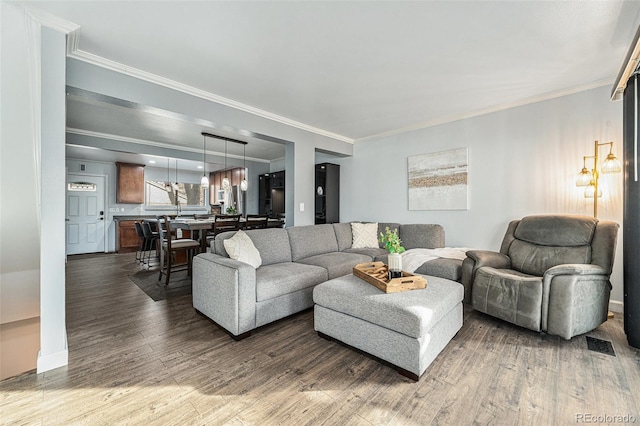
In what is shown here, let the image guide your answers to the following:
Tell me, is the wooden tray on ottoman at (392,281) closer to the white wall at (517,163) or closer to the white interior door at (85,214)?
the white wall at (517,163)

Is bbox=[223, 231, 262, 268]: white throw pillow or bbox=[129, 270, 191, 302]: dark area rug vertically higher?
bbox=[223, 231, 262, 268]: white throw pillow

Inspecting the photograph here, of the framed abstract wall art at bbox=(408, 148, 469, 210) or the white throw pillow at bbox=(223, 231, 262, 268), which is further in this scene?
the framed abstract wall art at bbox=(408, 148, 469, 210)

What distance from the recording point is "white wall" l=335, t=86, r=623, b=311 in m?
3.00

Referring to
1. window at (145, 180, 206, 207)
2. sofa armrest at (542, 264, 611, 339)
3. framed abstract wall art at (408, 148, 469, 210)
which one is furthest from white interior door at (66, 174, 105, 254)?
sofa armrest at (542, 264, 611, 339)

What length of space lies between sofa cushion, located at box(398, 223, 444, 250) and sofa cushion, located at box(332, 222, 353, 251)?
858mm

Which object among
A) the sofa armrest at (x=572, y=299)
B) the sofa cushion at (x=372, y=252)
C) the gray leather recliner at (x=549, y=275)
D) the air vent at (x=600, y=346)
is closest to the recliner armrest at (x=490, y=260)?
the gray leather recliner at (x=549, y=275)

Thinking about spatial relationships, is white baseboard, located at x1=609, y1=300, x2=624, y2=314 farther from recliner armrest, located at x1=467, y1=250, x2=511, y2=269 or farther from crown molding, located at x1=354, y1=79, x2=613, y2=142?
crown molding, located at x1=354, y1=79, x2=613, y2=142

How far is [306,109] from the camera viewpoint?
3.81m

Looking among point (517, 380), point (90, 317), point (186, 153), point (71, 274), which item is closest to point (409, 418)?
point (517, 380)

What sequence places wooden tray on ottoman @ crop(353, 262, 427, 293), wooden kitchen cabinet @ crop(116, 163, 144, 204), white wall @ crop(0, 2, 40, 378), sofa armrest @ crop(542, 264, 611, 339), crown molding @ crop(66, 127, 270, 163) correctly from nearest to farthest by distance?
white wall @ crop(0, 2, 40, 378) → wooden tray on ottoman @ crop(353, 262, 427, 293) → sofa armrest @ crop(542, 264, 611, 339) → crown molding @ crop(66, 127, 270, 163) → wooden kitchen cabinet @ crop(116, 163, 144, 204)

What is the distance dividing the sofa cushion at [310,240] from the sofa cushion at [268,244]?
0.11m

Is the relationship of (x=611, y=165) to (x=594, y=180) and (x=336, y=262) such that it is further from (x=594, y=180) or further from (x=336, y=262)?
(x=336, y=262)

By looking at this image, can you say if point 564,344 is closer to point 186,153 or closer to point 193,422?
point 193,422

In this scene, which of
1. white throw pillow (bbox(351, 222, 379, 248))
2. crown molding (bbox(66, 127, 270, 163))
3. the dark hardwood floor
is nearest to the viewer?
the dark hardwood floor
